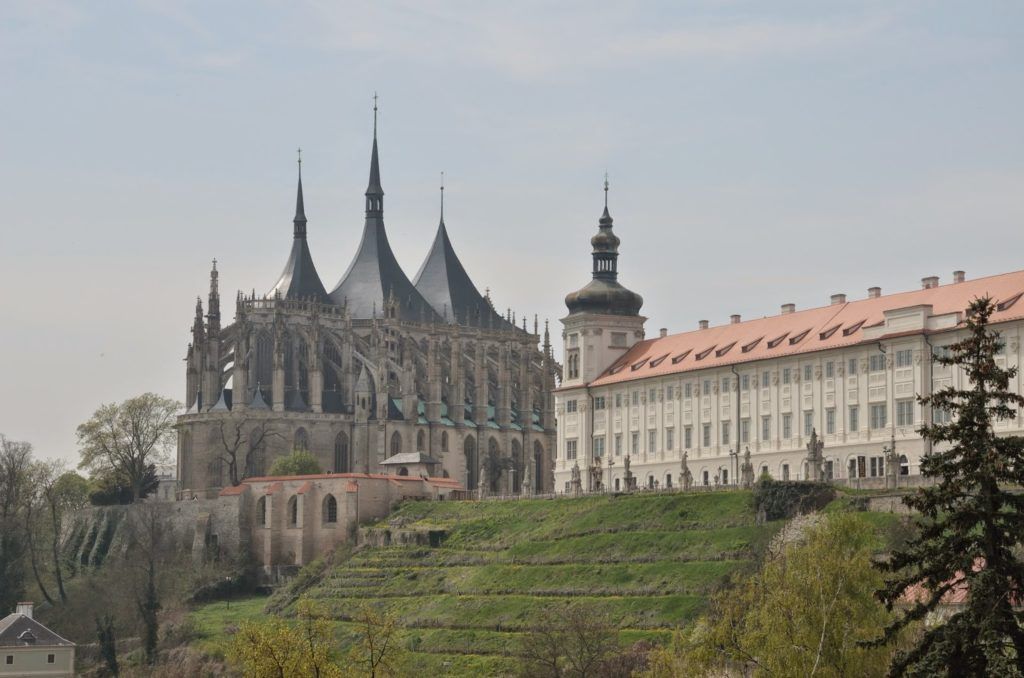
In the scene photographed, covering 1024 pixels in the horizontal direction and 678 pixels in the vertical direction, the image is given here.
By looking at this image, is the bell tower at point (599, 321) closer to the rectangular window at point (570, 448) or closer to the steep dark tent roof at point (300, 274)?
the rectangular window at point (570, 448)

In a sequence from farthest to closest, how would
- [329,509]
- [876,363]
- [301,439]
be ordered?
[301,439] → [329,509] → [876,363]

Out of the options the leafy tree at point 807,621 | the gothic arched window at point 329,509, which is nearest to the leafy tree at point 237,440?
the gothic arched window at point 329,509

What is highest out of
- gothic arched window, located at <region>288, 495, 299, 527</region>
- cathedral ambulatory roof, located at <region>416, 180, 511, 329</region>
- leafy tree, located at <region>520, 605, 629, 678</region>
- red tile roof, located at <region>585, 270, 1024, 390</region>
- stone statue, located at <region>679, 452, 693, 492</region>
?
cathedral ambulatory roof, located at <region>416, 180, 511, 329</region>

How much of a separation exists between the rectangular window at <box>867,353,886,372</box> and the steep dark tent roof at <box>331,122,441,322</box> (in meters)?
56.1

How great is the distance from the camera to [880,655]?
46250 millimetres

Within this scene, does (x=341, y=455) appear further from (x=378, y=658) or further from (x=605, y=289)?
(x=378, y=658)

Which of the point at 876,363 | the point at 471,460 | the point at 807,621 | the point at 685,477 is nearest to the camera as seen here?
the point at 807,621

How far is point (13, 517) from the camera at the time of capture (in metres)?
111

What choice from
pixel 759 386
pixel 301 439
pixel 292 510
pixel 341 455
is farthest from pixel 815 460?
pixel 341 455

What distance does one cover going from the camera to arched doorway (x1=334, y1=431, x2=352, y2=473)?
126 m

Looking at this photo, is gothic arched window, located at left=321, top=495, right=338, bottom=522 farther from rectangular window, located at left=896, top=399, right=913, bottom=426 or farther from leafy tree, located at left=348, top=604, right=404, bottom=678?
leafy tree, located at left=348, top=604, right=404, bottom=678

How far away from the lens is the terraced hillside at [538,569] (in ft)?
242

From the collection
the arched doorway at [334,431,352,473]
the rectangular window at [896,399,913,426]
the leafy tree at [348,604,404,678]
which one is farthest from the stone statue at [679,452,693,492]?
the arched doorway at [334,431,352,473]

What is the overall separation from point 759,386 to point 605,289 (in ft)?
53.1
